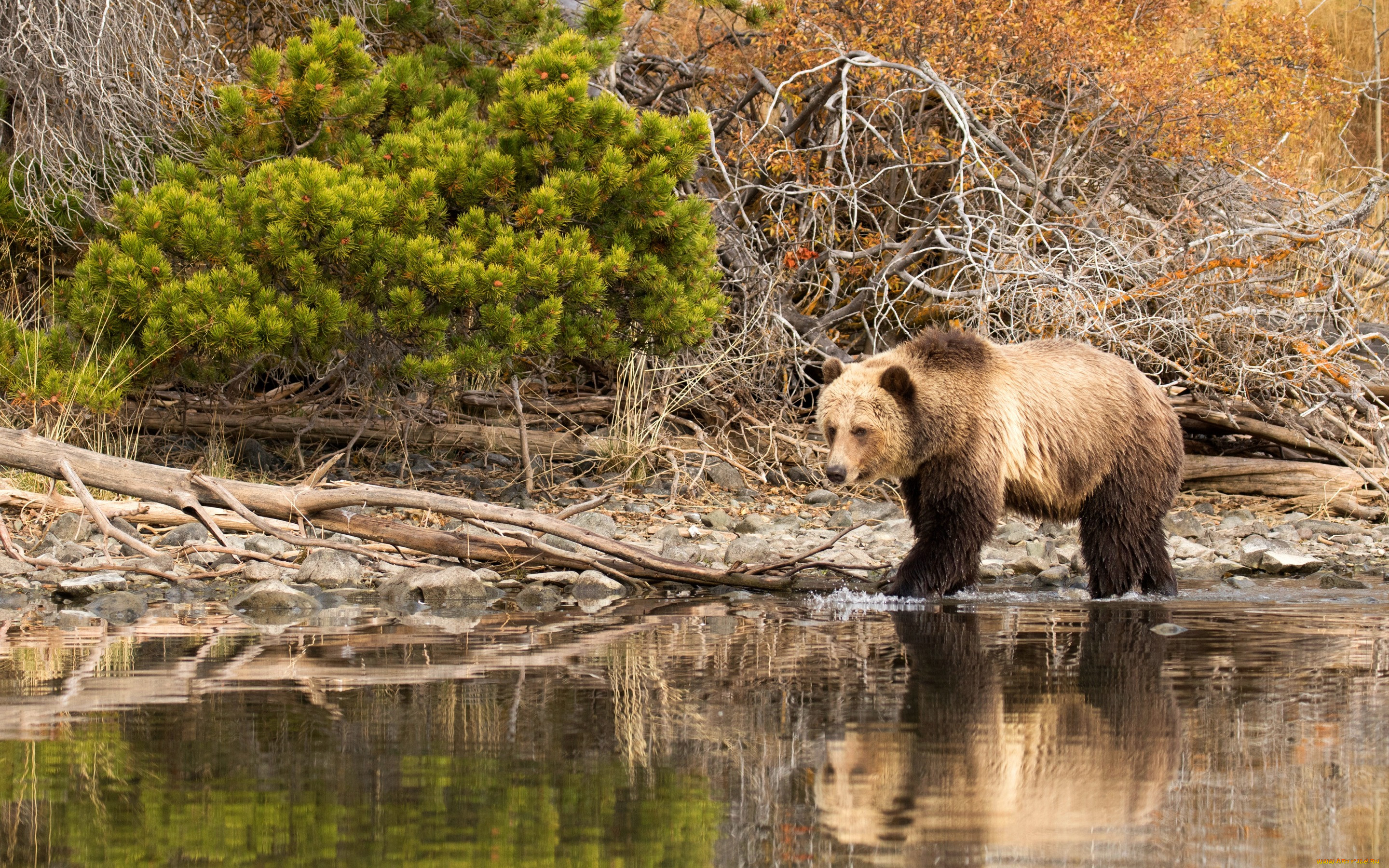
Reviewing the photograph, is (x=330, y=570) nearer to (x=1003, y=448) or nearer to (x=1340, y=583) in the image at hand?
(x=1003, y=448)

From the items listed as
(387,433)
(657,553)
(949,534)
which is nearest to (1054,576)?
(949,534)

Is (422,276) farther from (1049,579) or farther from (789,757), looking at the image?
(789,757)

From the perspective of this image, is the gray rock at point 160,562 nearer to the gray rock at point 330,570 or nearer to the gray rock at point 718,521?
the gray rock at point 330,570

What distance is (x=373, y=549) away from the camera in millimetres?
6605

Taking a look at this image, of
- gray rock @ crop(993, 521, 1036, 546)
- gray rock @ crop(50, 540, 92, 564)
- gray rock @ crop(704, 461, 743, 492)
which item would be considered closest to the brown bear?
gray rock @ crop(993, 521, 1036, 546)

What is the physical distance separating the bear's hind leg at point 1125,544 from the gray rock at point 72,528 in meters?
5.50

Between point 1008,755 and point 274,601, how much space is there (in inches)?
156

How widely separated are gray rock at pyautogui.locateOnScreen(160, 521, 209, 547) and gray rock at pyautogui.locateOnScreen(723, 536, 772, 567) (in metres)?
2.96

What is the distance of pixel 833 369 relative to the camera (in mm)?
7418

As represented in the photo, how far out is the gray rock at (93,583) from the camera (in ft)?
20.5

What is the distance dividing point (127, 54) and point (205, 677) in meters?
6.68

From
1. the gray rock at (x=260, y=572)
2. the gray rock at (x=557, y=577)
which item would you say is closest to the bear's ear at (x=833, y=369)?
the gray rock at (x=557, y=577)

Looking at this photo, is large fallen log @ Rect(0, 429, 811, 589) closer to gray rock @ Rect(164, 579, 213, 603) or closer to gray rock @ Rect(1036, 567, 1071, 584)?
gray rock @ Rect(164, 579, 213, 603)

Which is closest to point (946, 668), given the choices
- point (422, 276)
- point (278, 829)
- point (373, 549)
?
point (278, 829)
